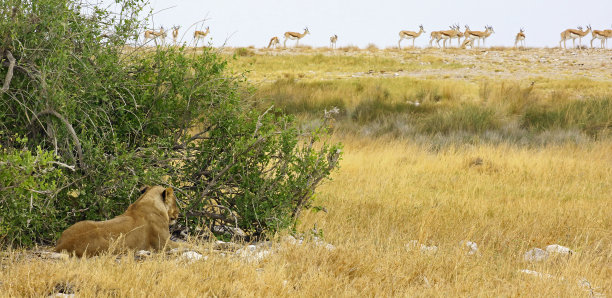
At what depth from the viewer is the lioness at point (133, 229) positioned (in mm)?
4824

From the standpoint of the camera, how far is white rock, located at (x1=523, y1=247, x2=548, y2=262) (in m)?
5.95

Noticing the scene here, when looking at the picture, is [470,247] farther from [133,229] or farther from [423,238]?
[133,229]

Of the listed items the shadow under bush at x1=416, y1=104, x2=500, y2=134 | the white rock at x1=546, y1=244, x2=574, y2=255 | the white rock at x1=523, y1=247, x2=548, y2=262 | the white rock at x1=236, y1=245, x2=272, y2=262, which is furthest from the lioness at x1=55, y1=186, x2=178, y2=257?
the shadow under bush at x1=416, y1=104, x2=500, y2=134

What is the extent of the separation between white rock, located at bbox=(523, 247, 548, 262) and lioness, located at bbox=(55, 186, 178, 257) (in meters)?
3.34

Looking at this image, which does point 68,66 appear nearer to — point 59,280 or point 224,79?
point 224,79

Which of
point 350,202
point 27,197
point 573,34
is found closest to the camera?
point 27,197

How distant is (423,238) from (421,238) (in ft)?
0.40

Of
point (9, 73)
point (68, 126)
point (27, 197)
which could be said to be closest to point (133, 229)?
point (27, 197)

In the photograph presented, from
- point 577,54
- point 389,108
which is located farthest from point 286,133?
point 577,54

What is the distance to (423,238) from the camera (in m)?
6.77

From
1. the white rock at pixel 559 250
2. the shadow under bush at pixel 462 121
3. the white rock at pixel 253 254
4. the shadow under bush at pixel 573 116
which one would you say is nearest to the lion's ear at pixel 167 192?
the white rock at pixel 253 254

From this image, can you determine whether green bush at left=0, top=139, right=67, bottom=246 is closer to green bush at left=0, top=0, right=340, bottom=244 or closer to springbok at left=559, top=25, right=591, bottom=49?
green bush at left=0, top=0, right=340, bottom=244

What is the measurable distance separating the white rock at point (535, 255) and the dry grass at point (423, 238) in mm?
102

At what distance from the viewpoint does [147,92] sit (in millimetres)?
5996
